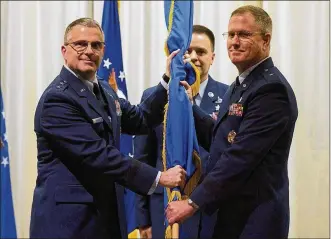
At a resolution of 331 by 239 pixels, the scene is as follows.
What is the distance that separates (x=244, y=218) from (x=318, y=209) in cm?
231

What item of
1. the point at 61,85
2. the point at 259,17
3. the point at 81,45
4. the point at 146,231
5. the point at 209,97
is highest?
the point at 259,17

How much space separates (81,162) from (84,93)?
10.9 inches

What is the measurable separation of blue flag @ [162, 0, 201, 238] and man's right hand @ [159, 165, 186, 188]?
25 millimetres

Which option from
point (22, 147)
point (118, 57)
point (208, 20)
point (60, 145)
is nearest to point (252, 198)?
point (60, 145)

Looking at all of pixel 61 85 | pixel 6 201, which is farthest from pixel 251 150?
pixel 6 201

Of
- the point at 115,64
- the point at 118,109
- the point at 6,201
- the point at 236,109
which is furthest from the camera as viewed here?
the point at 6,201

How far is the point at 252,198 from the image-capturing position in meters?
2.06

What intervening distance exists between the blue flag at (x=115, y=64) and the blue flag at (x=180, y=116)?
1463 millimetres

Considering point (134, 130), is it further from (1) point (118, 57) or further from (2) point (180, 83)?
(1) point (118, 57)

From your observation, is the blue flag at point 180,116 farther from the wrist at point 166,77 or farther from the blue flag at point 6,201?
the blue flag at point 6,201

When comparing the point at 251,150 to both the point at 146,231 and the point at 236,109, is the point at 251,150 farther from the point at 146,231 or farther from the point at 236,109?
the point at 146,231

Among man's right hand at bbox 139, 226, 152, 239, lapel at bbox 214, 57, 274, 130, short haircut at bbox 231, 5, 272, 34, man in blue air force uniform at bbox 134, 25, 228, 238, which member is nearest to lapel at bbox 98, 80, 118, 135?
man in blue air force uniform at bbox 134, 25, 228, 238

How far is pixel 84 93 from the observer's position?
7.40ft

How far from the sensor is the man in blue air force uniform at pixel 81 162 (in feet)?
7.16
